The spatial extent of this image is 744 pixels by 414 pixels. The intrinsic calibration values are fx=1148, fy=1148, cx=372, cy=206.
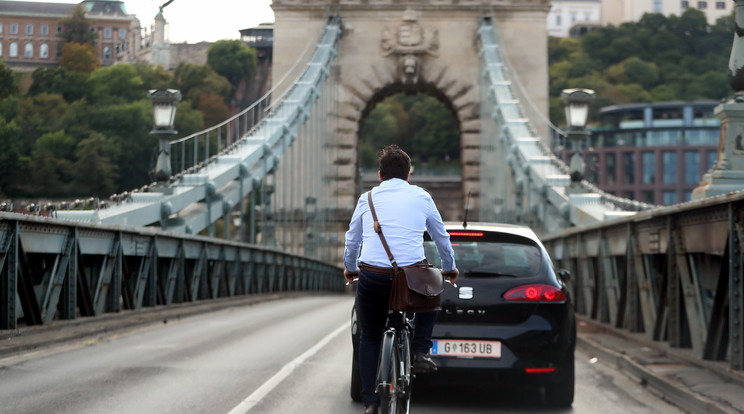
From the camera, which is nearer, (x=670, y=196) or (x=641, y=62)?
(x=670, y=196)

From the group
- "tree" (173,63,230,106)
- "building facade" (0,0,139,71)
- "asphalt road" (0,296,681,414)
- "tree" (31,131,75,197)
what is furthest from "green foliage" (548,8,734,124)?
"asphalt road" (0,296,681,414)

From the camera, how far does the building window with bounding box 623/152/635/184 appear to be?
366ft

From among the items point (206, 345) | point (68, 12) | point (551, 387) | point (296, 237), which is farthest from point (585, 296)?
point (296, 237)

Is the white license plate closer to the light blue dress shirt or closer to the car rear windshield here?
the car rear windshield

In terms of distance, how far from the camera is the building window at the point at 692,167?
110 meters

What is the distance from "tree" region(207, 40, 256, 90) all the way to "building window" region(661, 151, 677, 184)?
69.1 metres

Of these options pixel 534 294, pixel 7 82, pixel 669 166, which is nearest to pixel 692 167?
pixel 669 166

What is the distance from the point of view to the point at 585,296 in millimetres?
16797

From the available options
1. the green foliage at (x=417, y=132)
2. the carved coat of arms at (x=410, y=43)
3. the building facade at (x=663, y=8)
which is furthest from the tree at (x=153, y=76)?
the building facade at (x=663, y=8)

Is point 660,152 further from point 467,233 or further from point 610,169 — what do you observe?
point 467,233

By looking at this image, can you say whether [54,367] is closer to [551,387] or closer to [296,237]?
[551,387]

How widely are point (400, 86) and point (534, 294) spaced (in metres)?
36.8

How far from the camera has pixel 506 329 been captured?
792 cm

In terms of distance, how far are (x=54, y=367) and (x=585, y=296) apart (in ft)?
29.5
